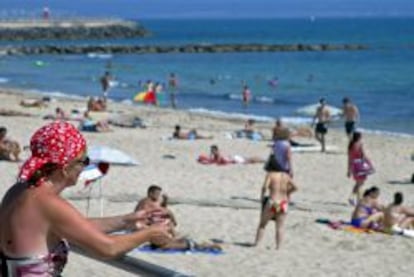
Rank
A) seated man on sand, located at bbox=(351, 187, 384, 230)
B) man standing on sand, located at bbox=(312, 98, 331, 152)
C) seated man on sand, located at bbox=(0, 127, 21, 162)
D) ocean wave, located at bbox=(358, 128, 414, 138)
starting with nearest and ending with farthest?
seated man on sand, located at bbox=(351, 187, 384, 230), seated man on sand, located at bbox=(0, 127, 21, 162), man standing on sand, located at bbox=(312, 98, 331, 152), ocean wave, located at bbox=(358, 128, 414, 138)

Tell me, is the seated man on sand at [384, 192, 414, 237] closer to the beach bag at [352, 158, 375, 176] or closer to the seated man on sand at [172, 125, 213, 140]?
the beach bag at [352, 158, 375, 176]

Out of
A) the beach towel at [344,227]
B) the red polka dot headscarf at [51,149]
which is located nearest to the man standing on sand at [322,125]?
the beach towel at [344,227]

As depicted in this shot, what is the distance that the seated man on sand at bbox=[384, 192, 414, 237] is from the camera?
467 inches

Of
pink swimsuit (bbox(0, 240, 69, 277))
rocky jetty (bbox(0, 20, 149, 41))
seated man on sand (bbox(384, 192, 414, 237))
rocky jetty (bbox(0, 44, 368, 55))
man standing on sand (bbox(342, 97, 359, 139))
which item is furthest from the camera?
rocky jetty (bbox(0, 20, 149, 41))

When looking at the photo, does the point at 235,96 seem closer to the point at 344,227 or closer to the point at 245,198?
the point at 245,198

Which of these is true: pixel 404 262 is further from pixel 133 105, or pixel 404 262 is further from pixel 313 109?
pixel 133 105

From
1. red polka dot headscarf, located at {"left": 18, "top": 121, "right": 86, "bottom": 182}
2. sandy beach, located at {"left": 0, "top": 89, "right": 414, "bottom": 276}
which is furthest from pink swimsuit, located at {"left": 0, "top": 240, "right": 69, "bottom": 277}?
sandy beach, located at {"left": 0, "top": 89, "right": 414, "bottom": 276}

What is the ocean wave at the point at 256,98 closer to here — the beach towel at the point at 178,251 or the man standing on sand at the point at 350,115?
the man standing on sand at the point at 350,115

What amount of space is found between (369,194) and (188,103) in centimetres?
2804

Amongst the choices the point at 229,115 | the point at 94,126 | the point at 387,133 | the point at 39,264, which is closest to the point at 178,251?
Result: the point at 39,264

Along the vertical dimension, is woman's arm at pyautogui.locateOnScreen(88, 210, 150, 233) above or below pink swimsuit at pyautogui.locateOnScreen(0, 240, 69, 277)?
above

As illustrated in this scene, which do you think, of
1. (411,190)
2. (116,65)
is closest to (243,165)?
(411,190)

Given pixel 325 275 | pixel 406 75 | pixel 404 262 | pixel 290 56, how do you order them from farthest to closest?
A: 1. pixel 290 56
2. pixel 406 75
3. pixel 404 262
4. pixel 325 275

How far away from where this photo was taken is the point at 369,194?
12391 mm
